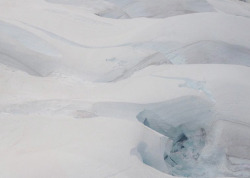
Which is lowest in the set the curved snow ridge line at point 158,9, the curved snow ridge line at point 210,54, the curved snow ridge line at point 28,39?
the curved snow ridge line at point 158,9

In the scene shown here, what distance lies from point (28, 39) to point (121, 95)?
2.34 feet

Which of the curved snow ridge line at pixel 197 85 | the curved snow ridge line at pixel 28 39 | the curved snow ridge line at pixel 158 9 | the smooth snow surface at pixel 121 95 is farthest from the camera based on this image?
the curved snow ridge line at pixel 158 9

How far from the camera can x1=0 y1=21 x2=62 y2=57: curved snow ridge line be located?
6.31ft

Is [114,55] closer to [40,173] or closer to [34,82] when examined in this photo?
[34,82]

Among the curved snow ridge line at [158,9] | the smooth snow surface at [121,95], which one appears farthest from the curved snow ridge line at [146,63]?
the curved snow ridge line at [158,9]

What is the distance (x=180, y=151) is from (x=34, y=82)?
658 mm

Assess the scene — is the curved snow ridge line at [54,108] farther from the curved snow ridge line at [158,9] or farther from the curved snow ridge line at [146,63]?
the curved snow ridge line at [158,9]

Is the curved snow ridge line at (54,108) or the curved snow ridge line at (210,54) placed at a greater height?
the curved snow ridge line at (210,54)

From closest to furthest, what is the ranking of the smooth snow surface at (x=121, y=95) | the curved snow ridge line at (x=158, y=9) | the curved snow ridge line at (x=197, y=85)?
the smooth snow surface at (x=121, y=95) → the curved snow ridge line at (x=197, y=85) → the curved snow ridge line at (x=158, y=9)

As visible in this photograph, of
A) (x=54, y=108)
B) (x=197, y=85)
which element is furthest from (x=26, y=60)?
(x=197, y=85)

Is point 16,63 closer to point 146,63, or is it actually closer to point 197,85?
point 146,63

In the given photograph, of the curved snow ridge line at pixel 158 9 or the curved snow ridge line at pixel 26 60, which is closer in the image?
the curved snow ridge line at pixel 26 60

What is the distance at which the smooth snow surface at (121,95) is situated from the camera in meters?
1.10

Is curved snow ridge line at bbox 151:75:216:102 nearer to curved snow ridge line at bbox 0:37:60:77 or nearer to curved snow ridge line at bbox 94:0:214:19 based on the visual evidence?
curved snow ridge line at bbox 0:37:60:77
